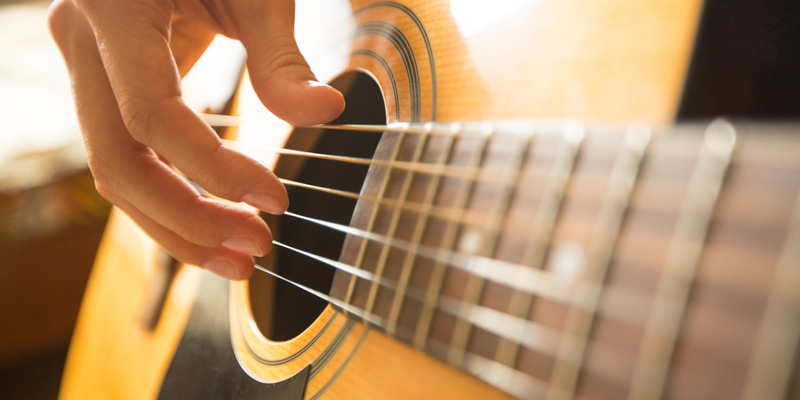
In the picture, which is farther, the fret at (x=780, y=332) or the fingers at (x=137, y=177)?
the fingers at (x=137, y=177)

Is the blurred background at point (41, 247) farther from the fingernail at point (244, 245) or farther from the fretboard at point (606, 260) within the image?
the fretboard at point (606, 260)

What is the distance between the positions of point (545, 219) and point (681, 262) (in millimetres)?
85

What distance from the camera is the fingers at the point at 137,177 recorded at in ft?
1.77

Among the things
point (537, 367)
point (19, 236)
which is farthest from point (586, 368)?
point (19, 236)

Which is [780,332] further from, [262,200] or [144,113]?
[144,113]


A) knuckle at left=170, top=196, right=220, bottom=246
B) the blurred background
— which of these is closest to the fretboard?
knuckle at left=170, top=196, right=220, bottom=246

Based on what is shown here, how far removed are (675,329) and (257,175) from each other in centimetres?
39

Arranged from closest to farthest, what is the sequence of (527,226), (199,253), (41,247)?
(527,226)
(199,253)
(41,247)

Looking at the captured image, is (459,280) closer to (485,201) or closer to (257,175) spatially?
(485,201)

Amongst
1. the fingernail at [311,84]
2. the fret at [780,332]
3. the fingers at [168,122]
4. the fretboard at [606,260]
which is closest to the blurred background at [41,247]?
the fingers at [168,122]

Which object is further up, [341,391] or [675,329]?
[675,329]

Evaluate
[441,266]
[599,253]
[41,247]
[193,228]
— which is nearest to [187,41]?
[193,228]

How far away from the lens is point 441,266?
37 cm

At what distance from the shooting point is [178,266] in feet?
2.62
